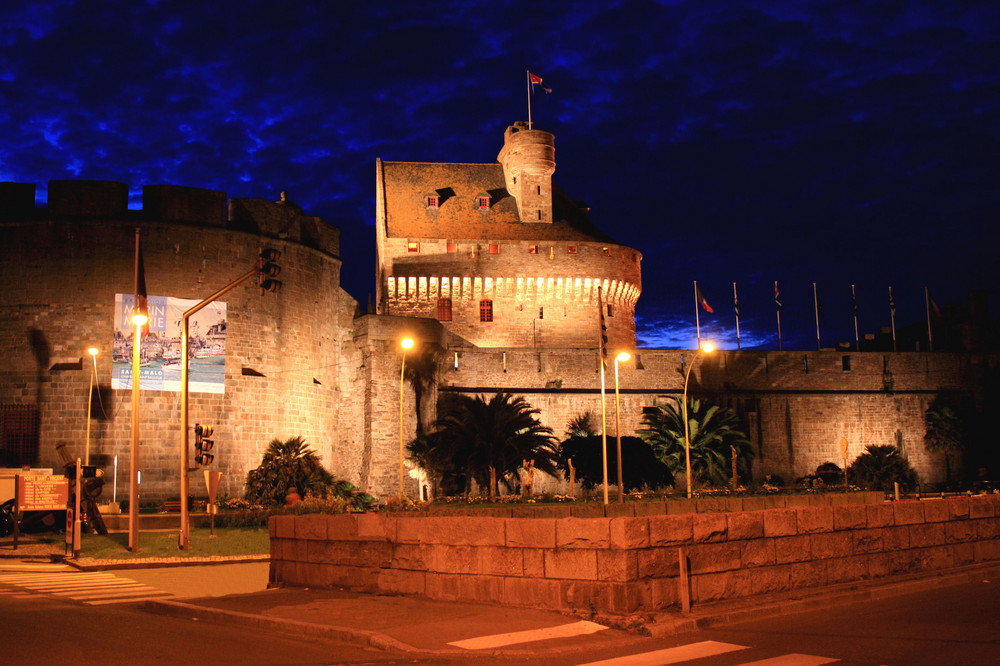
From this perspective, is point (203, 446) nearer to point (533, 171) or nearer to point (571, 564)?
point (571, 564)

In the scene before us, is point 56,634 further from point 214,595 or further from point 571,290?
point 571,290

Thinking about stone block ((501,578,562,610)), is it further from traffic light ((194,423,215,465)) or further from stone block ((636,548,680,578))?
traffic light ((194,423,215,465))

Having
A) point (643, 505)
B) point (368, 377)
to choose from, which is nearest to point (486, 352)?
point (368, 377)

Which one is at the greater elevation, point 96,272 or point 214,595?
point 96,272

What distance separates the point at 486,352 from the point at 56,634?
3291cm

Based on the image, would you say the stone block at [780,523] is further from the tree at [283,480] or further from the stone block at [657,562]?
the tree at [283,480]

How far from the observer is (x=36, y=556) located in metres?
18.1

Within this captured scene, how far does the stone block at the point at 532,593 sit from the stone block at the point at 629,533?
883 millimetres

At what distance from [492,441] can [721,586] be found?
24.7 meters

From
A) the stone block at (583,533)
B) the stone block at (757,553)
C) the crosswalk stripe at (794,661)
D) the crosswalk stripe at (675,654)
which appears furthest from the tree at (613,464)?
the crosswalk stripe at (794,661)

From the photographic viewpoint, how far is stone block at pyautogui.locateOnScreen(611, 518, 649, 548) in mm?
8539

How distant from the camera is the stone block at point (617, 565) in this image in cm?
854

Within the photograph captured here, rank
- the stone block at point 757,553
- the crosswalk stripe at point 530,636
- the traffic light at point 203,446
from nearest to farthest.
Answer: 1. the crosswalk stripe at point 530,636
2. the stone block at point 757,553
3. the traffic light at point 203,446

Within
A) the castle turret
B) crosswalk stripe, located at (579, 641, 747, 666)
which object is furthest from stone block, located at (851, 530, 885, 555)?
the castle turret
